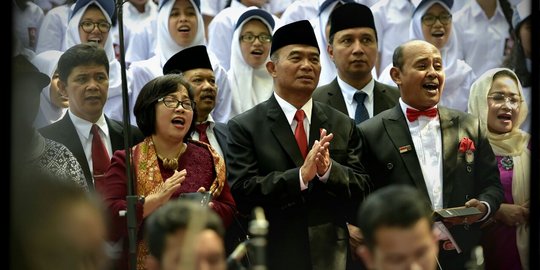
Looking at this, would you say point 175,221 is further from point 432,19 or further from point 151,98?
point 432,19

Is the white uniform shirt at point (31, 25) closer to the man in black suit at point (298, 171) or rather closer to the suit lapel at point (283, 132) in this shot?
the man in black suit at point (298, 171)

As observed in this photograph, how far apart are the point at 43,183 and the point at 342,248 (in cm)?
228

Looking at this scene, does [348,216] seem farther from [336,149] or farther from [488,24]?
[488,24]

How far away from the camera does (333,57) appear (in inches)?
219

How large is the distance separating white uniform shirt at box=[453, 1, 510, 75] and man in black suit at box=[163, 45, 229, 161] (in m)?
1.65

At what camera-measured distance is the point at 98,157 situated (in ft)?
16.6

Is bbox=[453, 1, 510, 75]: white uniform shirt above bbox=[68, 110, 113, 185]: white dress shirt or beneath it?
above

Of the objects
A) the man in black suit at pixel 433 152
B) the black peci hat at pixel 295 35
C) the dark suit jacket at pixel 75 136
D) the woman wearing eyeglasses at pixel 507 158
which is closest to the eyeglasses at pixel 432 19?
the woman wearing eyeglasses at pixel 507 158

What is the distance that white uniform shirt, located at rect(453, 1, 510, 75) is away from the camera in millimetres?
6148

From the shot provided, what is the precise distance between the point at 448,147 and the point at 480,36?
133cm

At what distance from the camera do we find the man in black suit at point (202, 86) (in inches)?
207

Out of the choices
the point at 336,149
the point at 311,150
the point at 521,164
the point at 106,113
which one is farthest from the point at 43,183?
the point at 521,164

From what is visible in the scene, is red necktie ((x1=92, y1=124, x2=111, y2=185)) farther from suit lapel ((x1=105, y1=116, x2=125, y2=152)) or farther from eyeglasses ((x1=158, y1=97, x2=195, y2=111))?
eyeglasses ((x1=158, y1=97, x2=195, y2=111))

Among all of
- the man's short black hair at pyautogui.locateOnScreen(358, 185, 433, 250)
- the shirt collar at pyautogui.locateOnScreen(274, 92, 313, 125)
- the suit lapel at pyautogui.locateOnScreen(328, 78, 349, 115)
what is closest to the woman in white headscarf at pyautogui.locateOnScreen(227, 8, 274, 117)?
the suit lapel at pyautogui.locateOnScreen(328, 78, 349, 115)
